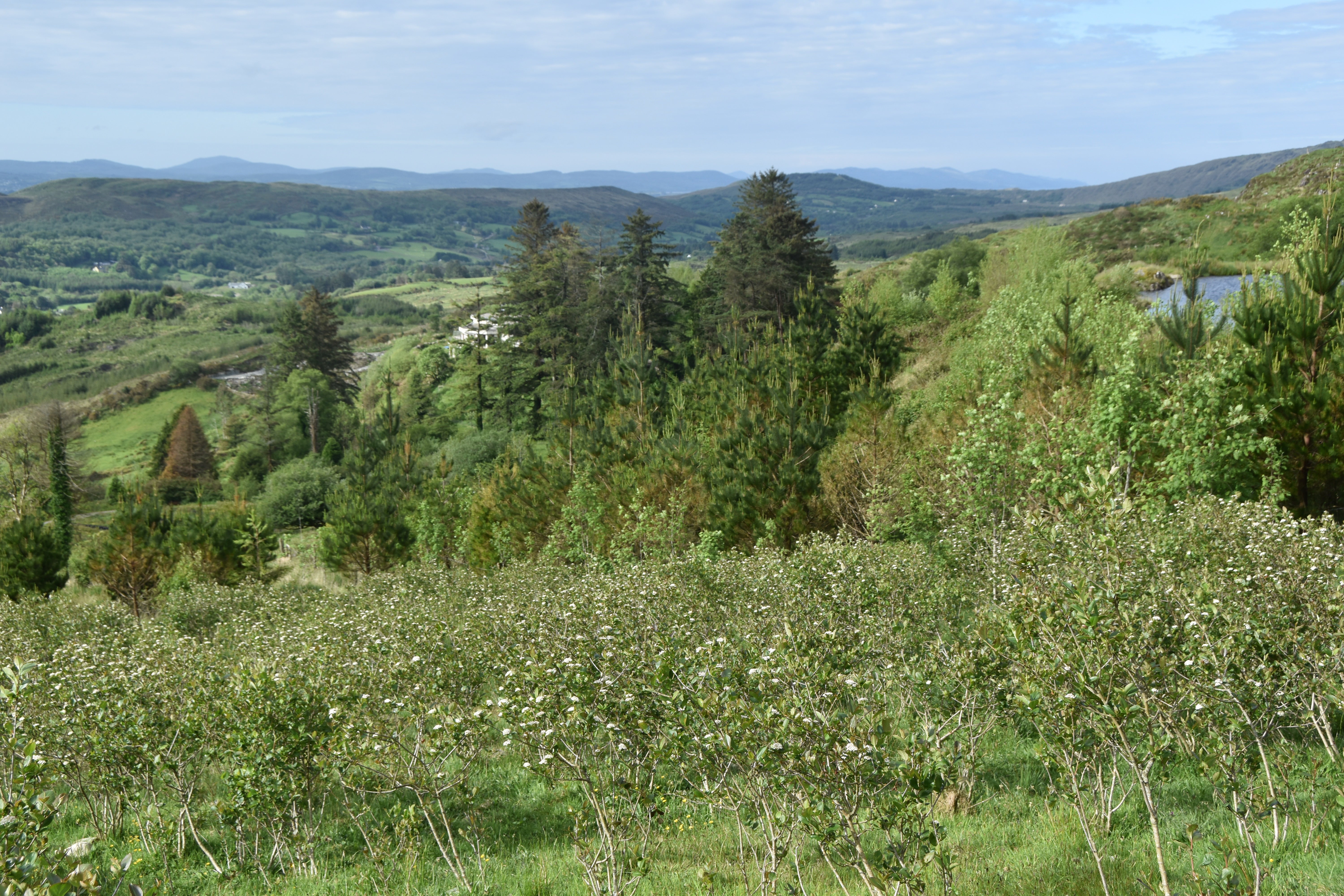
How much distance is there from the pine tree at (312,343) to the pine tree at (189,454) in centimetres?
1017

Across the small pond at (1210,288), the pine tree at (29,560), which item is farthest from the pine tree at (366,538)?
the small pond at (1210,288)

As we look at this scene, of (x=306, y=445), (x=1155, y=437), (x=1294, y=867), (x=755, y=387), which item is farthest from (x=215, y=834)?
(x=306, y=445)

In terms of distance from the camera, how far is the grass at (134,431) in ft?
317

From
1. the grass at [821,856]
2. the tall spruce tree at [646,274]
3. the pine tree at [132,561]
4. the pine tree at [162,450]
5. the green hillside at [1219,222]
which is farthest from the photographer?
the pine tree at [162,450]

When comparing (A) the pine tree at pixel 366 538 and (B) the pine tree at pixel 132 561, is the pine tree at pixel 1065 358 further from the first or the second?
(B) the pine tree at pixel 132 561

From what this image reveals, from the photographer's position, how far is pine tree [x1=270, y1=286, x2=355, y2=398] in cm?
8088

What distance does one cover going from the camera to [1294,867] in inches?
248

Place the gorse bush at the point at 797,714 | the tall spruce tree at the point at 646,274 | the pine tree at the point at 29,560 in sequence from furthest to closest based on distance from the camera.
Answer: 1. the tall spruce tree at the point at 646,274
2. the pine tree at the point at 29,560
3. the gorse bush at the point at 797,714

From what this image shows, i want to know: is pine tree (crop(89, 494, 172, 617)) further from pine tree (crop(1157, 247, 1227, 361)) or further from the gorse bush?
pine tree (crop(1157, 247, 1227, 361))

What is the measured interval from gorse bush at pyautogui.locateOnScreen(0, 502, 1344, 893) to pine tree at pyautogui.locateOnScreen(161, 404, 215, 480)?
77.9 metres

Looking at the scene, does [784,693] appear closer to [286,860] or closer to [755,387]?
[286,860]

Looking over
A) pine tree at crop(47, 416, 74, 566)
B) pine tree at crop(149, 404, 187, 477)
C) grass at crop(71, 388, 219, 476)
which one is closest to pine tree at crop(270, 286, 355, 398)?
pine tree at crop(149, 404, 187, 477)

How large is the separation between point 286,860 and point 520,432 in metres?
48.4

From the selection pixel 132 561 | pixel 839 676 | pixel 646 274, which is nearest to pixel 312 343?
pixel 646 274
